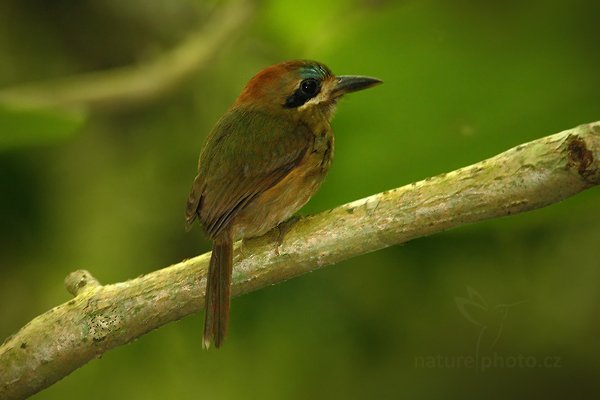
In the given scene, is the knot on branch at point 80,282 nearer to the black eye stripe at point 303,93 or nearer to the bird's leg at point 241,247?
the bird's leg at point 241,247

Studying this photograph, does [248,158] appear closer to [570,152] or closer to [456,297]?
[570,152]

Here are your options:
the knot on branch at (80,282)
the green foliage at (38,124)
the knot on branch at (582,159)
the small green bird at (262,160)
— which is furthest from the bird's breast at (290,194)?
the knot on branch at (582,159)

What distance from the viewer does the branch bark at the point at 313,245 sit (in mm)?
1607

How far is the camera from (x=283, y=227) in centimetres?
204

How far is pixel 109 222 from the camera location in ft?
11.3

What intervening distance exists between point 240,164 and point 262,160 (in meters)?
0.06

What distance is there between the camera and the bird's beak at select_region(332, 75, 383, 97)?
7.21ft

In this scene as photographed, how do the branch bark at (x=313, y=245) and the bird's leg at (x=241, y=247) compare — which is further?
the bird's leg at (x=241, y=247)

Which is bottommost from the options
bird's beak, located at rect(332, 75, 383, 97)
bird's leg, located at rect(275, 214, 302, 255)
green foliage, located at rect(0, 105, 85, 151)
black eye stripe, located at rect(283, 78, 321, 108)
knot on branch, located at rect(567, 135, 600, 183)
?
knot on branch, located at rect(567, 135, 600, 183)

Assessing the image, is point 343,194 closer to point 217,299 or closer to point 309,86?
point 309,86

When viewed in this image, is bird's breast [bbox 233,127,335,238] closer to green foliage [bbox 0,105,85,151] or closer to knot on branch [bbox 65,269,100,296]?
knot on branch [bbox 65,269,100,296]

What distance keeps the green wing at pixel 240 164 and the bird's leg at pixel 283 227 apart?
104 millimetres

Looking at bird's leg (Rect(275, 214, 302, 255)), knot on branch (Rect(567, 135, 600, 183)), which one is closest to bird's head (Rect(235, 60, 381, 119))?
bird's leg (Rect(275, 214, 302, 255))

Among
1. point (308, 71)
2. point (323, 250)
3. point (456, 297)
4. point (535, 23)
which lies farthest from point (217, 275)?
point (456, 297)
